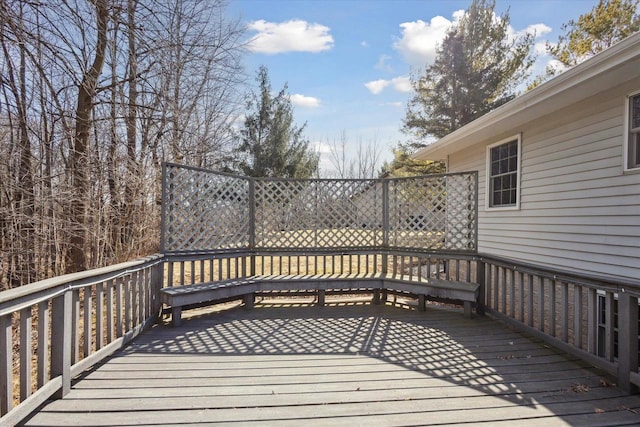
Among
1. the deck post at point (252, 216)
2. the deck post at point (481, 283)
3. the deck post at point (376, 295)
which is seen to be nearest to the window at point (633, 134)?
the deck post at point (481, 283)

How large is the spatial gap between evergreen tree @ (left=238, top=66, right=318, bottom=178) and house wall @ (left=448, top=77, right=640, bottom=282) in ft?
36.0

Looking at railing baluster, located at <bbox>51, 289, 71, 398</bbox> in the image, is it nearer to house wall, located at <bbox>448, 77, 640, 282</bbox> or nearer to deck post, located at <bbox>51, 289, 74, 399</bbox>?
deck post, located at <bbox>51, 289, 74, 399</bbox>

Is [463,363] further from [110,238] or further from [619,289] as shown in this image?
[110,238]

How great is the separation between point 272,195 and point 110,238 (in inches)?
124

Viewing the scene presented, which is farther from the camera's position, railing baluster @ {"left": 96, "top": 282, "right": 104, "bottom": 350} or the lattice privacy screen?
the lattice privacy screen

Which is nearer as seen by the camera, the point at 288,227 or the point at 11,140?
Answer: the point at 11,140

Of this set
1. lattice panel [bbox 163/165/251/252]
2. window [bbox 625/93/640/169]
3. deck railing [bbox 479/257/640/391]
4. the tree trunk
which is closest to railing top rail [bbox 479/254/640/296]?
deck railing [bbox 479/257/640/391]

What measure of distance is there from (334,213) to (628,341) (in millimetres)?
3381

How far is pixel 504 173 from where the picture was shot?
239 inches

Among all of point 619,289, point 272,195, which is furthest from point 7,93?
point 619,289

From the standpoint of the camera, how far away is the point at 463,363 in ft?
9.14

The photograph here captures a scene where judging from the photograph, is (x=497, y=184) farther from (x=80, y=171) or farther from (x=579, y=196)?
(x=80, y=171)

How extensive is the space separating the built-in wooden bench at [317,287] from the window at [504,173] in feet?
8.31

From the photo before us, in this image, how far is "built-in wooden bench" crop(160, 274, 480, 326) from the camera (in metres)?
3.85
